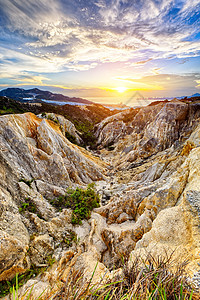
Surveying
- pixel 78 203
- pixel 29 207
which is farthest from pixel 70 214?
pixel 29 207

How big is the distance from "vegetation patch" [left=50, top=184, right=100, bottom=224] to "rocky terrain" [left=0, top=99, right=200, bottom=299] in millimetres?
581

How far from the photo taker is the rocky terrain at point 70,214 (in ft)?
14.1

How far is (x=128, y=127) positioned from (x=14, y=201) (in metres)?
33.6

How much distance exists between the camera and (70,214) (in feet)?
36.6

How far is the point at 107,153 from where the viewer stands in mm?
32406

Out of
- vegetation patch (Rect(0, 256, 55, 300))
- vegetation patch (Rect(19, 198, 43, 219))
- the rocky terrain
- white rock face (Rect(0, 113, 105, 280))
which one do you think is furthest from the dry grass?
vegetation patch (Rect(19, 198, 43, 219))

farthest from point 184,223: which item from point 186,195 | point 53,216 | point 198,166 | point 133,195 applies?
point 53,216

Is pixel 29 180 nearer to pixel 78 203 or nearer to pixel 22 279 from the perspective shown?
pixel 78 203

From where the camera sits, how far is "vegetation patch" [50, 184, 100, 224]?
A: 37.4 ft

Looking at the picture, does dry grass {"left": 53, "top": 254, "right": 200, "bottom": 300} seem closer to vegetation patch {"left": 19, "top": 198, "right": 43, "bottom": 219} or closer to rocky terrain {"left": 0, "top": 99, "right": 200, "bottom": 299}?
rocky terrain {"left": 0, "top": 99, "right": 200, "bottom": 299}

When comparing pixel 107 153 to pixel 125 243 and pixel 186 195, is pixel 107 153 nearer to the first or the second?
pixel 125 243

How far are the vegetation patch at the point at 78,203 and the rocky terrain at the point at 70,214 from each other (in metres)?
0.58

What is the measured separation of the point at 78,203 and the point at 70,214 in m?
1.43

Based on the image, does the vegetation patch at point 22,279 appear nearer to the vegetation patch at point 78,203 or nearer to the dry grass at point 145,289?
the vegetation patch at point 78,203
